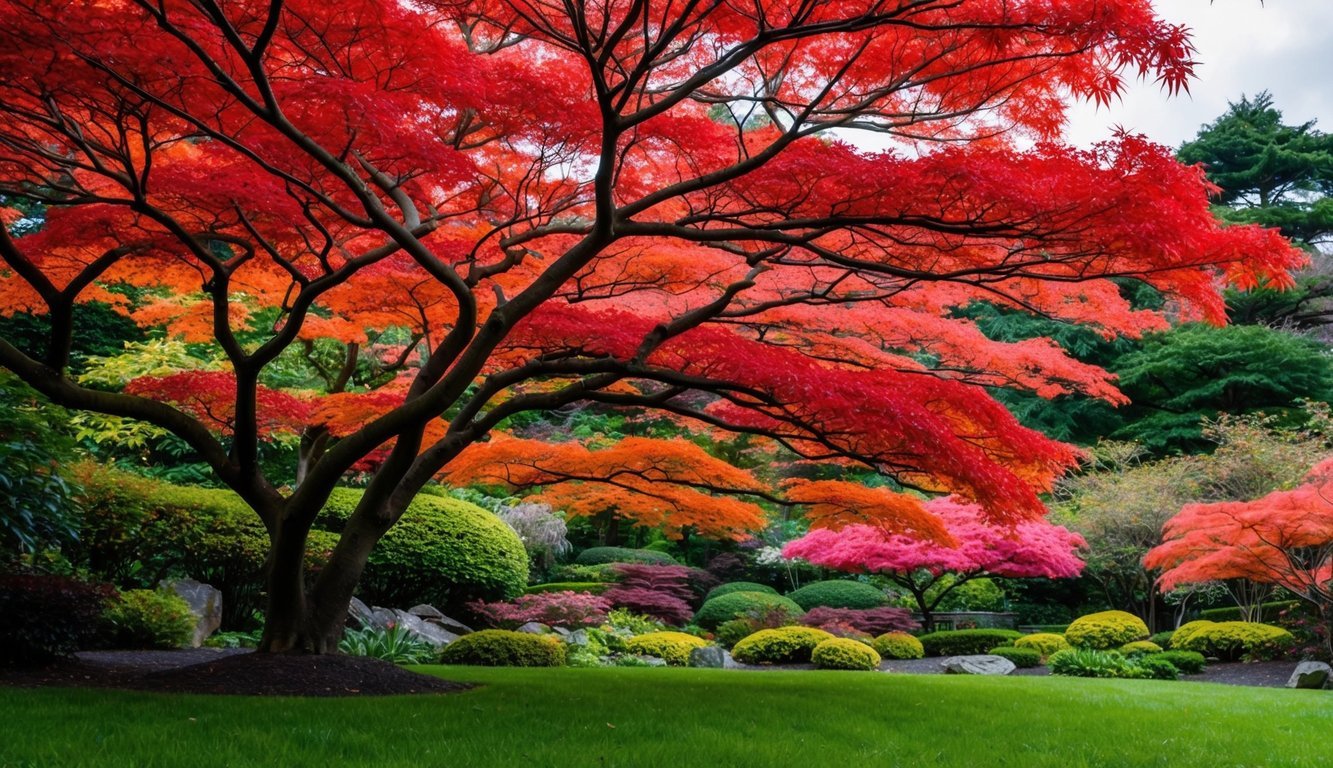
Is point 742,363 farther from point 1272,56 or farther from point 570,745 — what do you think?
point 1272,56

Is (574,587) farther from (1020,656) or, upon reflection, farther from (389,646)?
(1020,656)

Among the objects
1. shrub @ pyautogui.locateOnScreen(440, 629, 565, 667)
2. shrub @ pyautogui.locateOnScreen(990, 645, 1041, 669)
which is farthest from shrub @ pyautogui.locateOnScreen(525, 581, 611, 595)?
shrub @ pyautogui.locateOnScreen(990, 645, 1041, 669)

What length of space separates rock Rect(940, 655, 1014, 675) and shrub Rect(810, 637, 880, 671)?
103 cm

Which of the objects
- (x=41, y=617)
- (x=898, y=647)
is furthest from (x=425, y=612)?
(x=898, y=647)

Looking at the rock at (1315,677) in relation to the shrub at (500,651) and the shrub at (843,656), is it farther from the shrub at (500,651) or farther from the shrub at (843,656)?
the shrub at (500,651)

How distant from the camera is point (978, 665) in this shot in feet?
43.4

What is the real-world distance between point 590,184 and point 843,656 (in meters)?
7.88

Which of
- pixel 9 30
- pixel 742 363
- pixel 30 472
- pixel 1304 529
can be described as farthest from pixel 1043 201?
pixel 1304 529

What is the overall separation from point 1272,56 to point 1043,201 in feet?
74.3

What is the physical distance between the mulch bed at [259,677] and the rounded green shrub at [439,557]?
5.39 m

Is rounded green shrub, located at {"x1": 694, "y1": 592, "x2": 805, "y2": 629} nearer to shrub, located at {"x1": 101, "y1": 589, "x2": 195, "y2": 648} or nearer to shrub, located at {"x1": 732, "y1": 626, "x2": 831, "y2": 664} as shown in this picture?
shrub, located at {"x1": 732, "y1": 626, "x2": 831, "y2": 664}

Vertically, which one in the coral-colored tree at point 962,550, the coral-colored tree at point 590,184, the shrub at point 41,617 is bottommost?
the shrub at point 41,617

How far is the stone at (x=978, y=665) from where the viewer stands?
13.1 m

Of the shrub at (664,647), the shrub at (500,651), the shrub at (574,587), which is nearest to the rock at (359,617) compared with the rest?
the shrub at (500,651)
